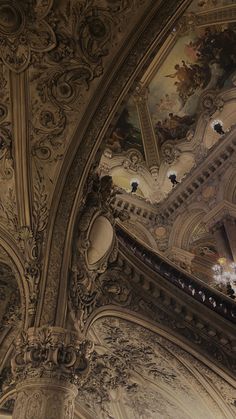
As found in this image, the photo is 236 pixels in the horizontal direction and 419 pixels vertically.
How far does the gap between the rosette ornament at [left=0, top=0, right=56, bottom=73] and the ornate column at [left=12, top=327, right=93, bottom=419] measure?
3.49 m

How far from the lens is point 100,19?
→ 5.53 meters

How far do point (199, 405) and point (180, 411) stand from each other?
58cm

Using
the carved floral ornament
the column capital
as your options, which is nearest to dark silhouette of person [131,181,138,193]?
the carved floral ornament

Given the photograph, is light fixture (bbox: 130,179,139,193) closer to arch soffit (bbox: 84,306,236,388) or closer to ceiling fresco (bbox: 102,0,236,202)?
ceiling fresco (bbox: 102,0,236,202)

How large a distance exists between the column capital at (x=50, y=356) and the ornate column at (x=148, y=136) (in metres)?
12.1

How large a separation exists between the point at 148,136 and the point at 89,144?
10563mm

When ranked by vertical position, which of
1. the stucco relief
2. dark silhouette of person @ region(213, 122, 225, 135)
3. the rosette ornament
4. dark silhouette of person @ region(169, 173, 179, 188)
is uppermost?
dark silhouette of person @ region(213, 122, 225, 135)

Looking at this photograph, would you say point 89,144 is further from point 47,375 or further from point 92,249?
point 47,375

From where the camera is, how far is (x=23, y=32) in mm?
5445

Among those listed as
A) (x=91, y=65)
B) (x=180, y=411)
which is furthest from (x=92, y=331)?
(x=91, y=65)

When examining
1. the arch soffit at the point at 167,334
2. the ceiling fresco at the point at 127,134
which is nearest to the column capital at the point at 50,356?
the arch soffit at the point at 167,334

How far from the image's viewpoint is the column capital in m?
4.19

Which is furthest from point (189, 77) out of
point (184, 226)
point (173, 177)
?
point (184, 226)

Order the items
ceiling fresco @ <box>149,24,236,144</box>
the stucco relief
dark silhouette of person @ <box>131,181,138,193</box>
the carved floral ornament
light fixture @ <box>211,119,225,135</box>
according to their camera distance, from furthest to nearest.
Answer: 1. dark silhouette of person @ <box>131,181,138,193</box>
2. ceiling fresco @ <box>149,24,236,144</box>
3. light fixture @ <box>211,119,225,135</box>
4. the stucco relief
5. the carved floral ornament
